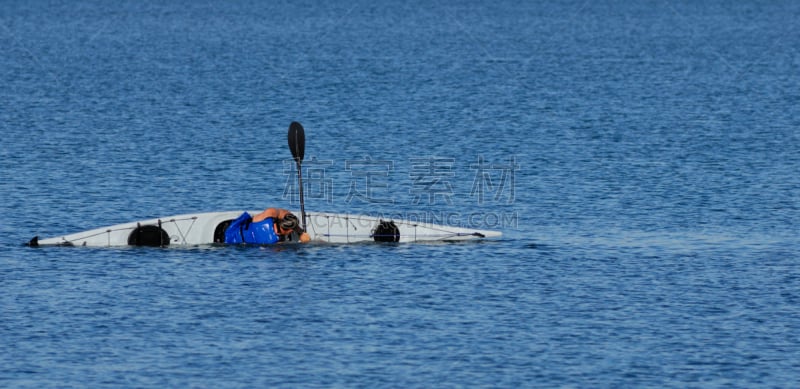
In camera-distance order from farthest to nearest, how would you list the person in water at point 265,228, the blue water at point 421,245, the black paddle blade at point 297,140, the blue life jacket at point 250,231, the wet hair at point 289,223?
the black paddle blade at point 297,140 < the blue life jacket at point 250,231 < the person in water at point 265,228 < the wet hair at point 289,223 < the blue water at point 421,245

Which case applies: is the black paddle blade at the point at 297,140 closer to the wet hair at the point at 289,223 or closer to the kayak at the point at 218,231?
the kayak at the point at 218,231

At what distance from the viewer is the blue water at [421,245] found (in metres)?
38.4

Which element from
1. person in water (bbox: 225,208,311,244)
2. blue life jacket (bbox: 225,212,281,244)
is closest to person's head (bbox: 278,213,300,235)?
person in water (bbox: 225,208,311,244)

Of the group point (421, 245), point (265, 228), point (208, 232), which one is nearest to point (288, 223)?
point (265, 228)

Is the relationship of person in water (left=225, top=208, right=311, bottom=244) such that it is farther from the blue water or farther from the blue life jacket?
the blue water

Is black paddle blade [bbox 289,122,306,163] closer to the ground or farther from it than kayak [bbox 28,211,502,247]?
farther from it

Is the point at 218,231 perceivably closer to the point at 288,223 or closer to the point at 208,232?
the point at 208,232

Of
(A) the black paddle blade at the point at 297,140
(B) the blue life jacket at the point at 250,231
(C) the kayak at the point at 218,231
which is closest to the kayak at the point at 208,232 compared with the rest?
(C) the kayak at the point at 218,231

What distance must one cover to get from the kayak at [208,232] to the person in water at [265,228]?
1.16ft

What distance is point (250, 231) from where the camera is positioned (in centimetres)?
5075

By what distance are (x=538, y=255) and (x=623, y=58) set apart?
106m

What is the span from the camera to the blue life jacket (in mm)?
50469

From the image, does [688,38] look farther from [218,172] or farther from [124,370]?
[124,370]

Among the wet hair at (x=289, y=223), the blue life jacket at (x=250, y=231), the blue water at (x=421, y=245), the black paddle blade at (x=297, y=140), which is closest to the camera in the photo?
the blue water at (x=421, y=245)
